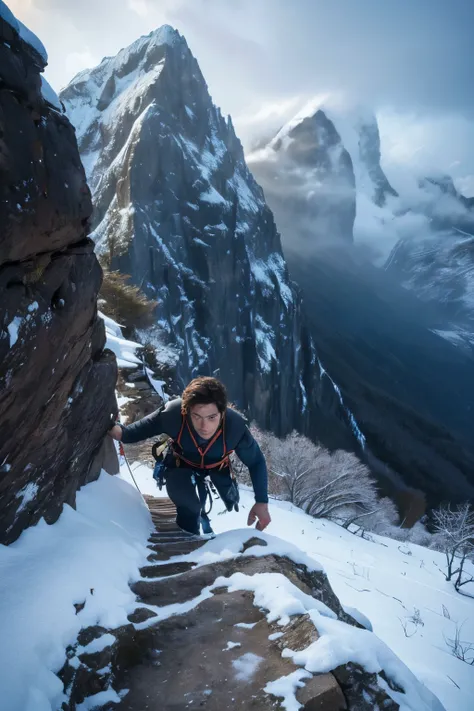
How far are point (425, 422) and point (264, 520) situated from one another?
103 metres

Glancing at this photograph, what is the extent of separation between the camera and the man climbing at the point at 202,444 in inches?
149

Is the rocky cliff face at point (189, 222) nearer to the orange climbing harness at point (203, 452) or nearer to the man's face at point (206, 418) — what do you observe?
the orange climbing harness at point (203, 452)

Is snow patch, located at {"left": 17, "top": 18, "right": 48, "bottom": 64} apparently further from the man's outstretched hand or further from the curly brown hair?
the man's outstretched hand

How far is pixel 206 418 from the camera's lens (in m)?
3.77

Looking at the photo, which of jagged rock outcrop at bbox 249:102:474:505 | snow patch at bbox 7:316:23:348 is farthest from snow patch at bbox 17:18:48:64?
jagged rock outcrop at bbox 249:102:474:505

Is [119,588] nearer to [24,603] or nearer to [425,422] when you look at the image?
[24,603]

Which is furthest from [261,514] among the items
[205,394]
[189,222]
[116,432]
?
[189,222]

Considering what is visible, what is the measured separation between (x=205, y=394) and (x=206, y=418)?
0.24 metres

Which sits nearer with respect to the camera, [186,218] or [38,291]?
[38,291]

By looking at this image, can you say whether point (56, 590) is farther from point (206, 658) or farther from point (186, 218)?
point (186, 218)

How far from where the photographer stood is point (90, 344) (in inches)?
166

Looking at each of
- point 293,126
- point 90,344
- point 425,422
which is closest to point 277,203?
point 293,126

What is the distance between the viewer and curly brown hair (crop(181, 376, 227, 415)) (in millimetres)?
3740

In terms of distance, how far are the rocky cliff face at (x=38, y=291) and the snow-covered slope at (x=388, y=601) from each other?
179cm
